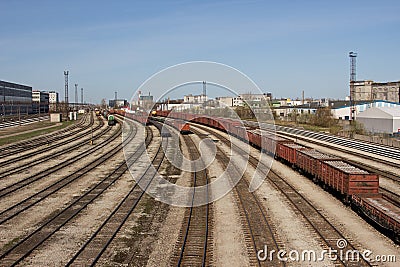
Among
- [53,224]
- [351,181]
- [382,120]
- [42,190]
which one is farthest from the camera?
[382,120]

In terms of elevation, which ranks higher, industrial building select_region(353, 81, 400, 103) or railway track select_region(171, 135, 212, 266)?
industrial building select_region(353, 81, 400, 103)

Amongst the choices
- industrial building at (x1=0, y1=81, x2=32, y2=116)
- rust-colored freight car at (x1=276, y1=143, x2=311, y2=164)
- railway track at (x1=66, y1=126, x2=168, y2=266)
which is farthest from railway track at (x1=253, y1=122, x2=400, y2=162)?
industrial building at (x1=0, y1=81, x2=32, y2=116)

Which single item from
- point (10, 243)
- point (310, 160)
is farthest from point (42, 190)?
point (310, 160)

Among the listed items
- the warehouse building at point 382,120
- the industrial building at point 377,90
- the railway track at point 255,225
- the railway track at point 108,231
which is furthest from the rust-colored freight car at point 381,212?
the industrial building at point 377,90

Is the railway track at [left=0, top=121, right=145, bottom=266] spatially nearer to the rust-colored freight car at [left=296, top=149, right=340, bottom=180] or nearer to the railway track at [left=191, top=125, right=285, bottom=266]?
the railway track at [left=191, top=125, right=285, bottom=266]

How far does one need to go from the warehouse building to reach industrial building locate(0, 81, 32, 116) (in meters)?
98.8

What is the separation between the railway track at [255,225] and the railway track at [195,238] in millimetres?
1614

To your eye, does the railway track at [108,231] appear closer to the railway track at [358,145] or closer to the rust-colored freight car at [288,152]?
the rust-colored freight car at [288,152]

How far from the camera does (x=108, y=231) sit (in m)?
17.8

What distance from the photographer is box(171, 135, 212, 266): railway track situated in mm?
14414

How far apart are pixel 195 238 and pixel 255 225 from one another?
3208mm

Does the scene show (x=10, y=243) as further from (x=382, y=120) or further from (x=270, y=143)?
(x=382, y=120)

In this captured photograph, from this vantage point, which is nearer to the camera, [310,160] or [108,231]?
[108,231]

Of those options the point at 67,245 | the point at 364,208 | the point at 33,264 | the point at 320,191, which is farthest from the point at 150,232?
the point at 320,191
